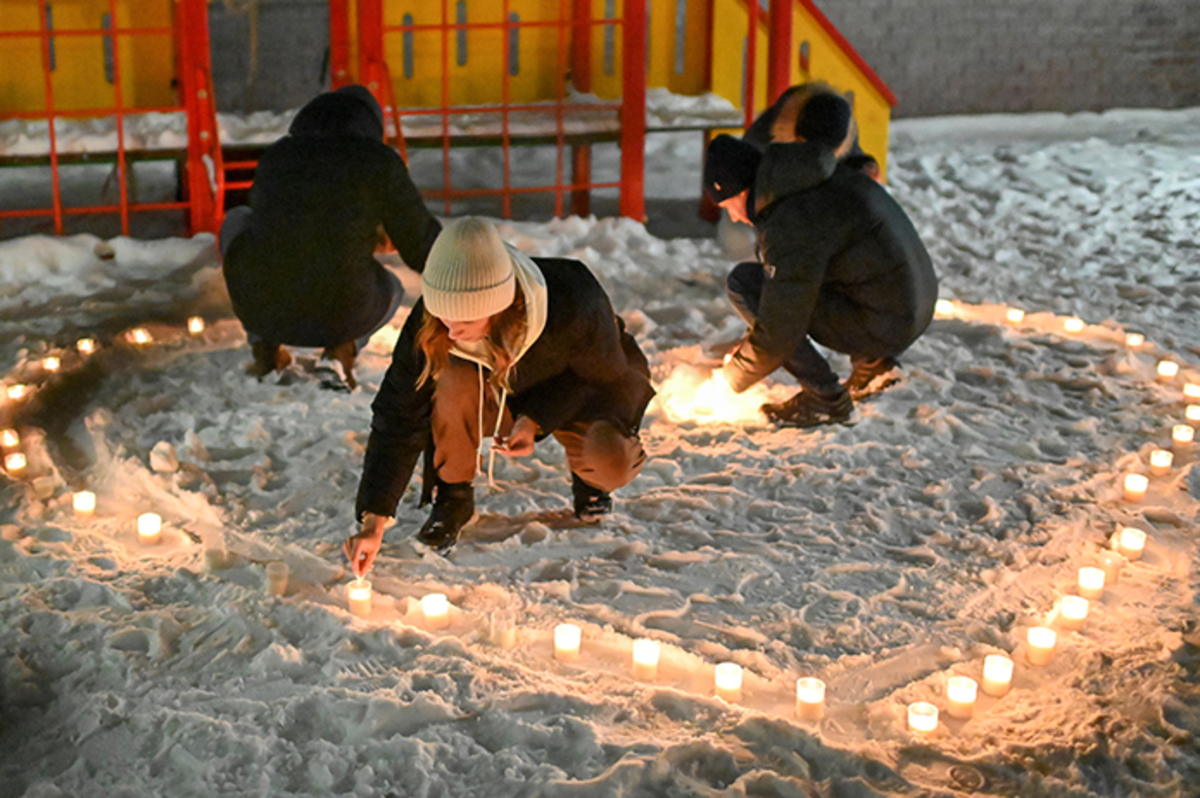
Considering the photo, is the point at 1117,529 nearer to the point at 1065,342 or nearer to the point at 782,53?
the point at 1065,342

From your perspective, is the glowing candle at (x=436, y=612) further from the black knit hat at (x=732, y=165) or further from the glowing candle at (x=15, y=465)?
the black knit hat at (x=732, y=165)

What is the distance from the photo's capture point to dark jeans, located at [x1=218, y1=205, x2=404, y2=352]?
5121 mm

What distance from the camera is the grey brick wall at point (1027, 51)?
1115 centimetres

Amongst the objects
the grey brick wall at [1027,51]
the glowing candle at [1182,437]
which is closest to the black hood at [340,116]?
the glowing candle at [1182,437]

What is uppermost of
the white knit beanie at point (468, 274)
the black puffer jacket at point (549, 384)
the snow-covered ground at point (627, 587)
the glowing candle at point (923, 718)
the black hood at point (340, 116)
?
the black hood at point (340, 116)

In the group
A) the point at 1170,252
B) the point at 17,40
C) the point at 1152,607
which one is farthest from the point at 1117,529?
the point at 17,40

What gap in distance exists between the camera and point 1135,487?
14.4ft

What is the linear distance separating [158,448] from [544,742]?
92.0 inches

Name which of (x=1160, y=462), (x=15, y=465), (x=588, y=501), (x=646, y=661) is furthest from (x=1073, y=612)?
(x=15, y=465)

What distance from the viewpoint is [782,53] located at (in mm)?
7973

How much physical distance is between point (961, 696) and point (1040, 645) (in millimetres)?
379

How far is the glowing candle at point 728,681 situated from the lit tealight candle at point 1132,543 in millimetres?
1543

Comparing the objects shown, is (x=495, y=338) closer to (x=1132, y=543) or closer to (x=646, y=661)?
(x=646, y=661)

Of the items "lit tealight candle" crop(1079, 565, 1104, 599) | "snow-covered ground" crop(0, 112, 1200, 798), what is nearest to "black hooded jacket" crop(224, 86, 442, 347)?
"snow-covered ground" crop(0, 112, 1200, 798)
